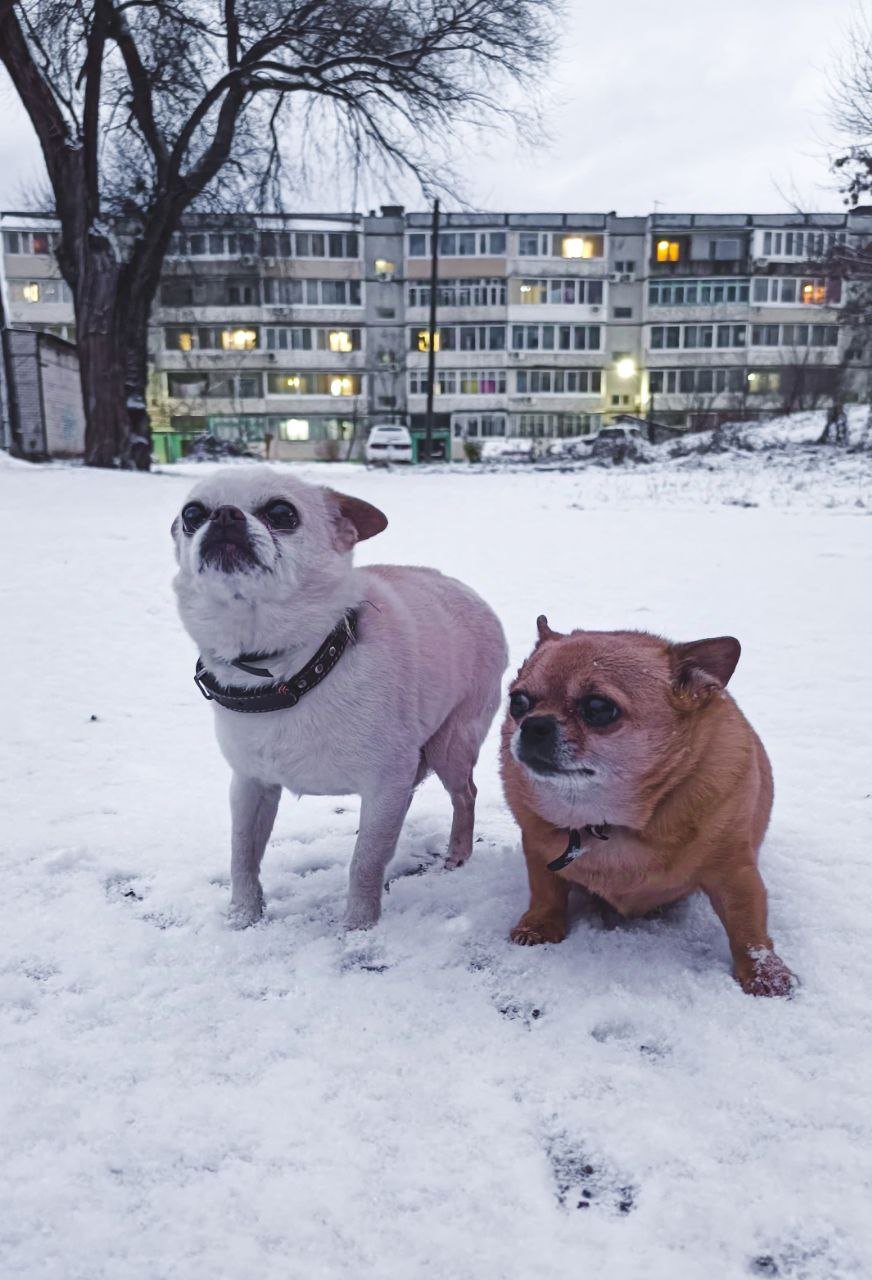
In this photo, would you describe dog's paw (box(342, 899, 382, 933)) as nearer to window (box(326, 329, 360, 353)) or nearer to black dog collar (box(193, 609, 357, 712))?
black dog collar (box(193, 609, 357, 712))

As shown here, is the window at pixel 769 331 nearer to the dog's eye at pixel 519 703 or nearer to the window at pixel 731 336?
the window at pixel 731 336

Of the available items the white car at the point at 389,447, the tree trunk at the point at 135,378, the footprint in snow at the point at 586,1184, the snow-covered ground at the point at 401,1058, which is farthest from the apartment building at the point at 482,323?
the footprint in snow at the point at 586,1184

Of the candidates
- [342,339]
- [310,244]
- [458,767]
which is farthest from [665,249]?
[458,767]

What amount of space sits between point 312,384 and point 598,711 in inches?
2083

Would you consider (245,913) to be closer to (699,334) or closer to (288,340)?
(288,340)

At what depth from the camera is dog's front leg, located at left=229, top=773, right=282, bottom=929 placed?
9.23 feet

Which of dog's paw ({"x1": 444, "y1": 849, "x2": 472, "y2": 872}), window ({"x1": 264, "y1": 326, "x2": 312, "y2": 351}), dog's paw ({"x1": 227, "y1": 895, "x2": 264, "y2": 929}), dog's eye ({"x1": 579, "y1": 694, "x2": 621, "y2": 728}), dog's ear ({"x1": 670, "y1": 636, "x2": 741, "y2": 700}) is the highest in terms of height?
window ({"x1": 264, "y1": 326, "x2": 312, "y2": 351})

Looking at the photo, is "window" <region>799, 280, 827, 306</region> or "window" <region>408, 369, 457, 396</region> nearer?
"window" <region>799, 280, 827, 306</region>

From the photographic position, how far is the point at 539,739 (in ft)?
7.36

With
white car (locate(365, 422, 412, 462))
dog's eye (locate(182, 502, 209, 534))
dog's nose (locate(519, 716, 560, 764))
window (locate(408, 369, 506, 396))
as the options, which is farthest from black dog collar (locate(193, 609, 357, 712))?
window (locate(408, 369, 506, 396))

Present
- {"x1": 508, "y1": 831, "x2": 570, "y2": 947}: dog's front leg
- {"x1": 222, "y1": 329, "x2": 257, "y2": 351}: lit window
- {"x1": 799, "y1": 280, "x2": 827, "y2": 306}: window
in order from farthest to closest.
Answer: {"x1": 222, "y1": 329, "x2": 257, "y2": 351}: lit window, {"x1": 799, "y1": 280, "x2": 827, "y2": 306}: window, {"x1": 508, "y1": 831, "x2": 570, "y2": 947}: dog's front leg

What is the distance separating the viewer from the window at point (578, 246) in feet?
165

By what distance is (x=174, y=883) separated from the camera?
308 cm

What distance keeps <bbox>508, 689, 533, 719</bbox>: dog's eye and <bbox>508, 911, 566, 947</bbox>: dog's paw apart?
2.26 feet
